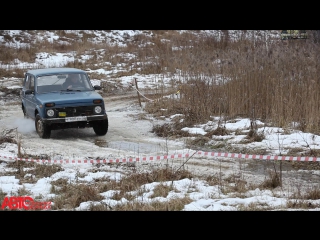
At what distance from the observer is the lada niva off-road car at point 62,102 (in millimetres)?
12266

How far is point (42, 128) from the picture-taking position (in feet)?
40.9

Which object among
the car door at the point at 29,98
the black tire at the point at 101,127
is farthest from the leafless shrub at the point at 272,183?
the car door at the point at 29,98

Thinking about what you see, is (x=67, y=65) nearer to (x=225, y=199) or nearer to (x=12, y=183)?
(x=12, y=183)

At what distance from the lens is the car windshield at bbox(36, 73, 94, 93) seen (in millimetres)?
13305

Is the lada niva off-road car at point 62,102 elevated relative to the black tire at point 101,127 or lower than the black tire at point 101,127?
elevated

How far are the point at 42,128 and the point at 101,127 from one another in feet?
4.92

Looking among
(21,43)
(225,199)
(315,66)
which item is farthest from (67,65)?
(225,199)

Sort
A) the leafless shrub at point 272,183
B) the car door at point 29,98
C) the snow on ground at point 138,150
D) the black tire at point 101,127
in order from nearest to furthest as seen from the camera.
Result: the snow on ground at point 138,150, the leafless shrub at point 272,183, the black tire at point 101,127, the car door at point 29,98

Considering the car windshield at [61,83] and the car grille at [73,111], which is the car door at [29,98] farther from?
the car grille at [73,111]

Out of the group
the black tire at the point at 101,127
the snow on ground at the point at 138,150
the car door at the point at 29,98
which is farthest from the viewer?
the car door at the point at 29,98

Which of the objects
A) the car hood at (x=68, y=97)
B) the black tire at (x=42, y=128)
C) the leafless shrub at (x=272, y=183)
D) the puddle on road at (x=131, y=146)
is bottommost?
the puddle on road at (x=131, y=146)

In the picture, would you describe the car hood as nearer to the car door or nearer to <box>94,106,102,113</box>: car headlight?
<box>94,106,102,113</box>: car headlight

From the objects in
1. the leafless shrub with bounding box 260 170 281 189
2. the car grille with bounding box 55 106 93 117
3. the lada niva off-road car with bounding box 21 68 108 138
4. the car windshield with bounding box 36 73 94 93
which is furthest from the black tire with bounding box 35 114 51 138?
the leafless shrub with bounding box 260 170 281 189

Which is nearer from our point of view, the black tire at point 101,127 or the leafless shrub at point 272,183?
the leafless shrub at point 272,183
